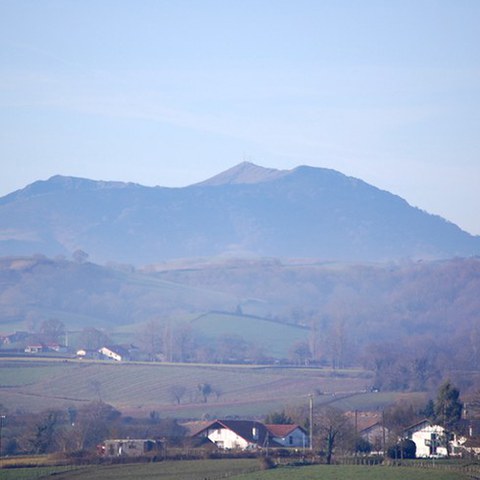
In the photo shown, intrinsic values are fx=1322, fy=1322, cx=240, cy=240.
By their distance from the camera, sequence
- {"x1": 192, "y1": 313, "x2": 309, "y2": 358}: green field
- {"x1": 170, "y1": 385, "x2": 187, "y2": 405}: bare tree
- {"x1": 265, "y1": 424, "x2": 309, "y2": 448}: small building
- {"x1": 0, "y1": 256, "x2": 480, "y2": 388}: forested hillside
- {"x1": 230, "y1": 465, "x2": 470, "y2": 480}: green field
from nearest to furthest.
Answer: {"x1": 230, "y1": 465, "x2": 470, "y2": 480}: green field, {"x1": 265, "y1": 424, "x2": 309, "y2": 448}: small building, {"x1": 170, "y1": 385, "x2": 187, "y2": 405}: bare tree, {"x1": 0, "y1": 256, "x2": 480, "y2": 388}: forested hillside, {"x1": 192, "y1": 313, "x2": 309, "y2": 358}: green field

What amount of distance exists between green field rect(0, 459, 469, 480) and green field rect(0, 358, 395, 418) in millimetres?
27145

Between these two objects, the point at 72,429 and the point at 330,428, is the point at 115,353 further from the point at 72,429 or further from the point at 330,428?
the point at 330,428

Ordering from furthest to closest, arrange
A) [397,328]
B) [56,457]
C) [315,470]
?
[397,328] → [56,457] → [315,470]

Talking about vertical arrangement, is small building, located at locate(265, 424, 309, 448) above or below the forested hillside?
below

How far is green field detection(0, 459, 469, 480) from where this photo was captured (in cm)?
4356

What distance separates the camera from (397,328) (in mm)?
158250

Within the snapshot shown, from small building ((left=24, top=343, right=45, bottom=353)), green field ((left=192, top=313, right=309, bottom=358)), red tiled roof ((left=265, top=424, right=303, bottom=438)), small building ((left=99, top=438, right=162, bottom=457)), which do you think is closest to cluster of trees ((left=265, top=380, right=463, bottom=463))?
red tiled roof ((left=265, top=424, right=303, bottom=438))

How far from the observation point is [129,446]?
180 feet

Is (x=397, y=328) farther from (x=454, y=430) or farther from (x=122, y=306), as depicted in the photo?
(x=454, y=430)

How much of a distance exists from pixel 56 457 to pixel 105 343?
6924cm

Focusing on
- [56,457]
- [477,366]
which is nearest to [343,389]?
[477,366]

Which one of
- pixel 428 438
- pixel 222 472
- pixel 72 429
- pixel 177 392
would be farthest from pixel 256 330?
pixel 222 472

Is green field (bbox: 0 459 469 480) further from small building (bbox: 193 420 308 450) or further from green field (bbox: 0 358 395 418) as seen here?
green field (bbox: 0 358 395 418)

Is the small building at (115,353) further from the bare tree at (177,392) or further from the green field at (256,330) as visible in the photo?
the bare tree at (177,392)
